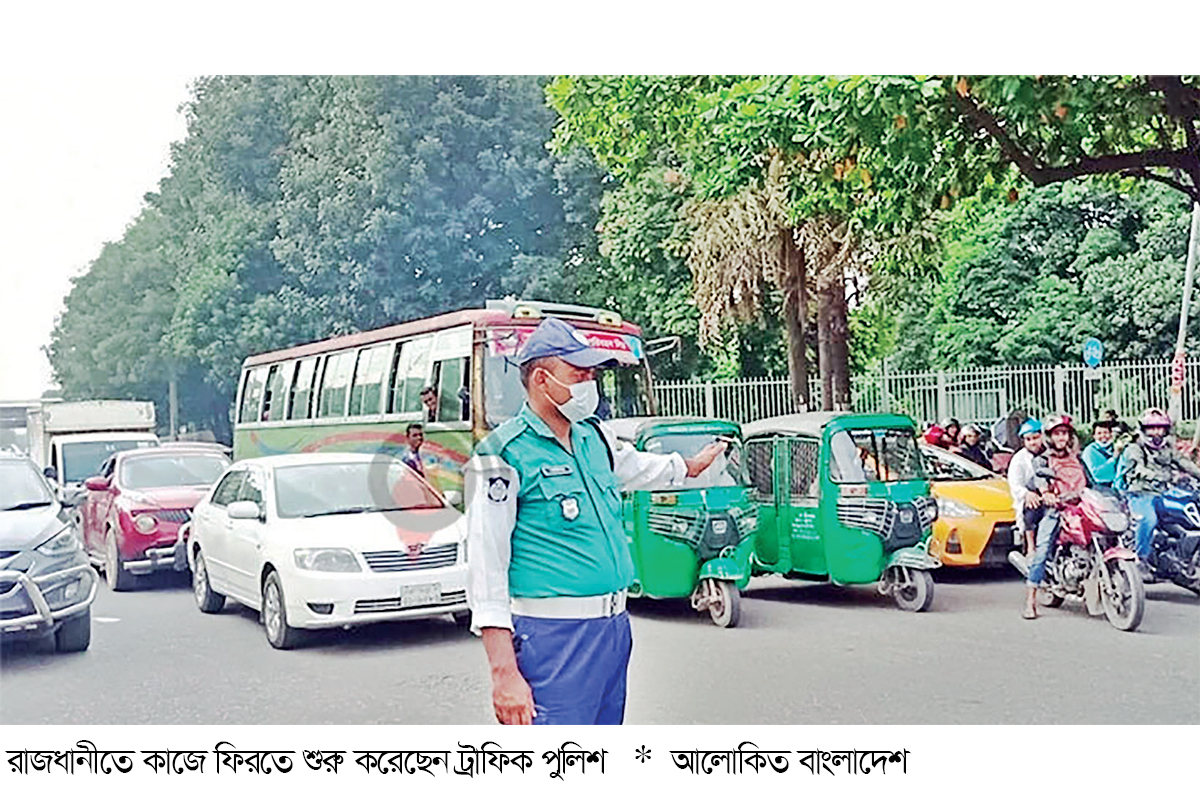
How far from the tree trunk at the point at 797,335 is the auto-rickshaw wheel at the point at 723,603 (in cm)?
79

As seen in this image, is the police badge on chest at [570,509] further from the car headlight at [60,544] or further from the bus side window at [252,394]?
the car headlight at [60,544]

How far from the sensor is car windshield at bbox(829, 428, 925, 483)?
17.7 feet

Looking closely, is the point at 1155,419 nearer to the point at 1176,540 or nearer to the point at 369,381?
the point at 1176,540

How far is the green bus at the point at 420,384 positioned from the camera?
491cm

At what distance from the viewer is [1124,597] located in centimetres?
527

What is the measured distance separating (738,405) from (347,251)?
1606mm

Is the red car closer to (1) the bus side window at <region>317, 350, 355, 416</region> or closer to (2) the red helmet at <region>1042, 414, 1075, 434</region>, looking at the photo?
(1) the bus side window at <region>317, 350, 355, 416</region>

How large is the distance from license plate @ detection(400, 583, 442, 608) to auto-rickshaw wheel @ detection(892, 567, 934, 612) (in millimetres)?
1759

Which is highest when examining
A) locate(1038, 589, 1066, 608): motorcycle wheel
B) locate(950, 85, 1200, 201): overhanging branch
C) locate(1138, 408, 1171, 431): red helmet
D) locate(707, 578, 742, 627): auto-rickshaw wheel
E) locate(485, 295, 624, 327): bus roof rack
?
locate(950, 85, 1200, 201): overhanging branch

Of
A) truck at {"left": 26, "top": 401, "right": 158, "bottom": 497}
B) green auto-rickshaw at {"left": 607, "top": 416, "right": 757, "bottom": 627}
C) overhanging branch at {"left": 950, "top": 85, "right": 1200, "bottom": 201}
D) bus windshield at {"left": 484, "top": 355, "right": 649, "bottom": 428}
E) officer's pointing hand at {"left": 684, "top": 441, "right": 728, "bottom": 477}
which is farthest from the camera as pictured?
overhanging branch at {"left": 950, "top": 85, "right": 1200, "bottom": 201}

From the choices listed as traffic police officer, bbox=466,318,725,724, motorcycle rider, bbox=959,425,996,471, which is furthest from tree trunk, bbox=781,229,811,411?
traffic police officer, bbox=466,318,725,724
